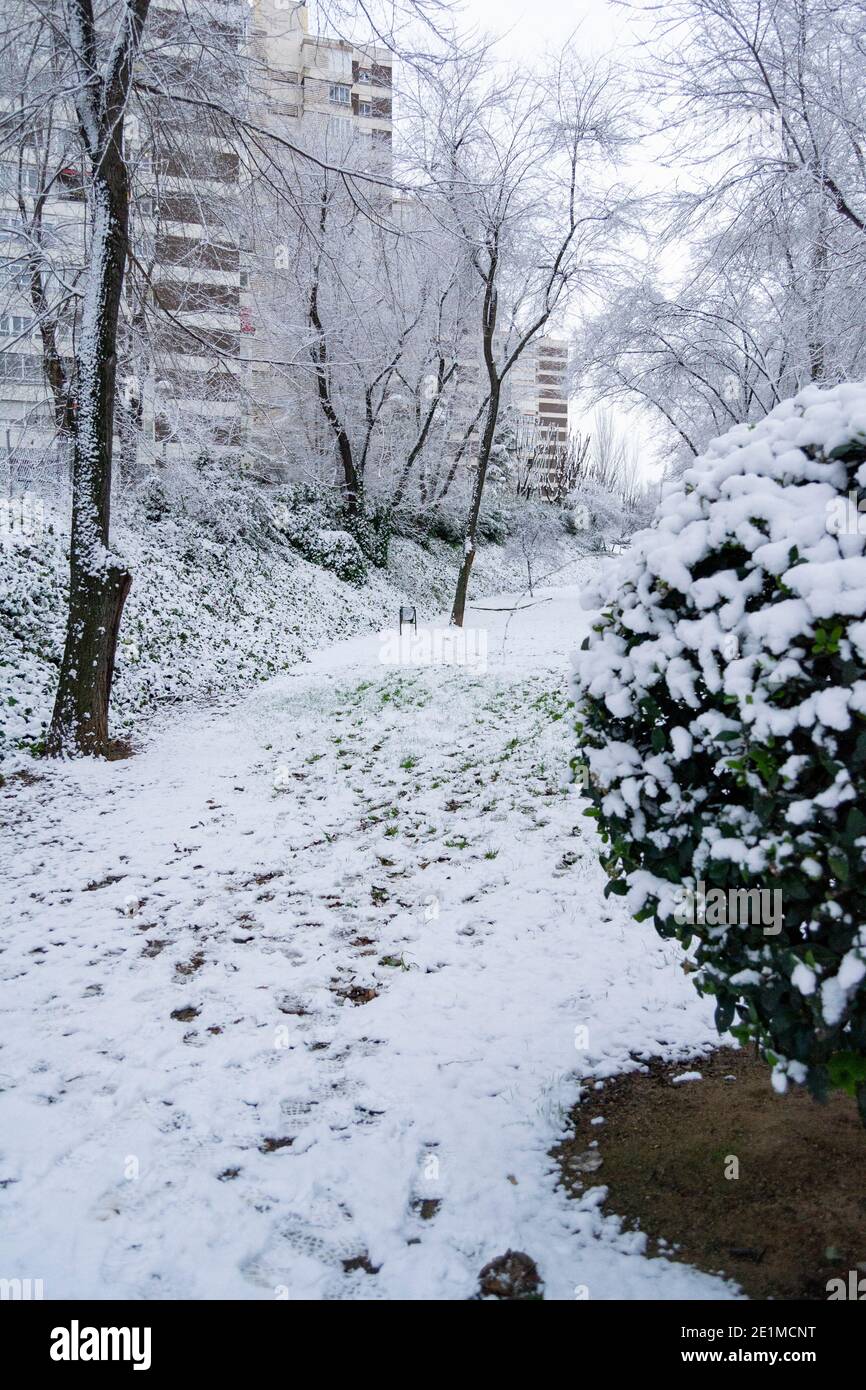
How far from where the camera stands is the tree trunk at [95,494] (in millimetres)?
7480

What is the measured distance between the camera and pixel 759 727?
1.95 m

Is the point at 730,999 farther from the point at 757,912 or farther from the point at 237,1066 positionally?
the point at 237,1066

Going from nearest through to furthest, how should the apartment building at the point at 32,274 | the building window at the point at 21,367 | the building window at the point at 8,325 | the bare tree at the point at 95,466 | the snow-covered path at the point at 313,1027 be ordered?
the snow-covered path at the point at 313,1027 → the bare tree at the point at 95,466 → the apartment building at the point at 32,274 → the building window at the point at 8,325 → the building window at the point at 21,367

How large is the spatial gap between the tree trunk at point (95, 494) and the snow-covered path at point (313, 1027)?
2.47 feet

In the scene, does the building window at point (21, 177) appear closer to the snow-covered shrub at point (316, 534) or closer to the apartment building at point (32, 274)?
the apartment building at point (32, 274)

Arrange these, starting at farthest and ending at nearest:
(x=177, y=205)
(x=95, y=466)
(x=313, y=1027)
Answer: (x=177, y=205) → (x=95, y=466) → (x=313, y=1027)

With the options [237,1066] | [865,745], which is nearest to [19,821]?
[237,1066]

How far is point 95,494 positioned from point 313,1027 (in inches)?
234

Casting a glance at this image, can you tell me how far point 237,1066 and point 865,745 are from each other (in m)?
2.77

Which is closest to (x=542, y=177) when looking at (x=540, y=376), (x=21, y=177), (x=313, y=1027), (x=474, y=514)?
(x=474, y=514)

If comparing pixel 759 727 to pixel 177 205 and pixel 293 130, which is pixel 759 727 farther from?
pixel 293 130

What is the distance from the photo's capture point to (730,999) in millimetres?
2193

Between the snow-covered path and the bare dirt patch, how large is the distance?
0.12 meters

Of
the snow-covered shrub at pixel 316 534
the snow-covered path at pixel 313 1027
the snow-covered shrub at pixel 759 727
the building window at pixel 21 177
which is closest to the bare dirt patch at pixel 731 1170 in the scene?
the snow-covered path at pixel 313 1027
